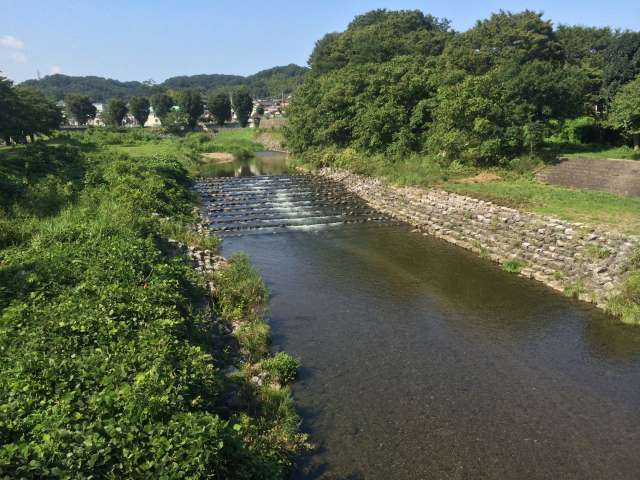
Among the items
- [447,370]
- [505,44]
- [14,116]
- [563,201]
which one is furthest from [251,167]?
[447,370]

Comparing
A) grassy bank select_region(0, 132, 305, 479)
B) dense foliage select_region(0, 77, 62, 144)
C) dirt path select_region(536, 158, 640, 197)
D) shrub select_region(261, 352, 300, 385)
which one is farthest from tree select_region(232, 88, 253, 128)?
shrub select_region(261, 352, 300, 385)

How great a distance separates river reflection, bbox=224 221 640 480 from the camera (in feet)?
31.7

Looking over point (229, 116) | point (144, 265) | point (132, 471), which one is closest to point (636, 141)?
point (144, 265)

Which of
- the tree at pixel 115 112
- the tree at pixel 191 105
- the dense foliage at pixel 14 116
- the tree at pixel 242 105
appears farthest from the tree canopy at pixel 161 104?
the dense foliage at pixel 14 116

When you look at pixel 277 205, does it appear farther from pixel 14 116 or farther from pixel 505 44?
pixel 505 44

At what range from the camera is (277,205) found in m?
34.5

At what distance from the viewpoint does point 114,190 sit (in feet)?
89.3

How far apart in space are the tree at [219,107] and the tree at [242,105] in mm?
2069

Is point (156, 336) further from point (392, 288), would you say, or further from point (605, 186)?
point (605, 186)

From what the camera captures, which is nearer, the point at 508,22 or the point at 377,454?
the point at 377,454

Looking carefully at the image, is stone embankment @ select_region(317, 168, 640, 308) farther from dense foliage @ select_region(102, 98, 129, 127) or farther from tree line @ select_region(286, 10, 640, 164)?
dense foliage @ select_region(102, 98, 129, 127)

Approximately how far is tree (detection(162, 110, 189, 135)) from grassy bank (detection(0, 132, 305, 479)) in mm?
83447

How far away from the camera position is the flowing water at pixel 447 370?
31.7 ft

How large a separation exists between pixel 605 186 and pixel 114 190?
28516 millimetres
